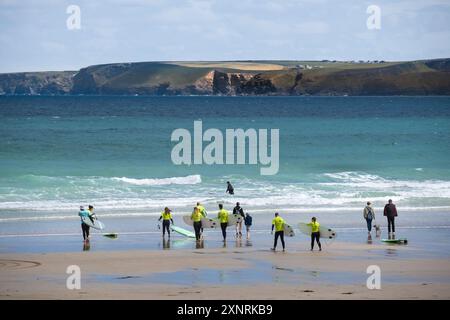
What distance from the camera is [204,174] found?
154ft

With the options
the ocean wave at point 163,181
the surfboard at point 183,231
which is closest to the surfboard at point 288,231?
the surfboard at point 183,231

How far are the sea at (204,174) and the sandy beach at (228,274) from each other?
19.8ft

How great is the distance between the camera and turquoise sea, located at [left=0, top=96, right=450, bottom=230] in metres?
36.8

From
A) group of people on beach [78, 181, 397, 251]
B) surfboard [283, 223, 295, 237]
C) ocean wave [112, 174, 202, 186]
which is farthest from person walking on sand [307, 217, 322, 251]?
ocean wave [112, 174, 202, 186]

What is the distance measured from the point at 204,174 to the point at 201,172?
2.85 ft

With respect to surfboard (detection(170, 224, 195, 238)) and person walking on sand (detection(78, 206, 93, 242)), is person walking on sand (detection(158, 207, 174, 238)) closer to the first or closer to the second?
surfboard (detection(170, 224, 195, 238))

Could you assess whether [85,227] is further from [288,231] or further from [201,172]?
[201,172]

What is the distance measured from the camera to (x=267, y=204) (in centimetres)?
3656

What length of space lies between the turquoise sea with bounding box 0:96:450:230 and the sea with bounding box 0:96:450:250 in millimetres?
55

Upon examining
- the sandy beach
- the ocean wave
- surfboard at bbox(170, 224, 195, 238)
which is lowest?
the sandy beach

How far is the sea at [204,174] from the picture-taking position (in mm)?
35438

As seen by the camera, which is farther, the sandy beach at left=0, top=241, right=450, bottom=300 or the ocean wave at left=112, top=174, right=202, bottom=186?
the ocean wave at left=112, top=174, right=202, bottom=186
